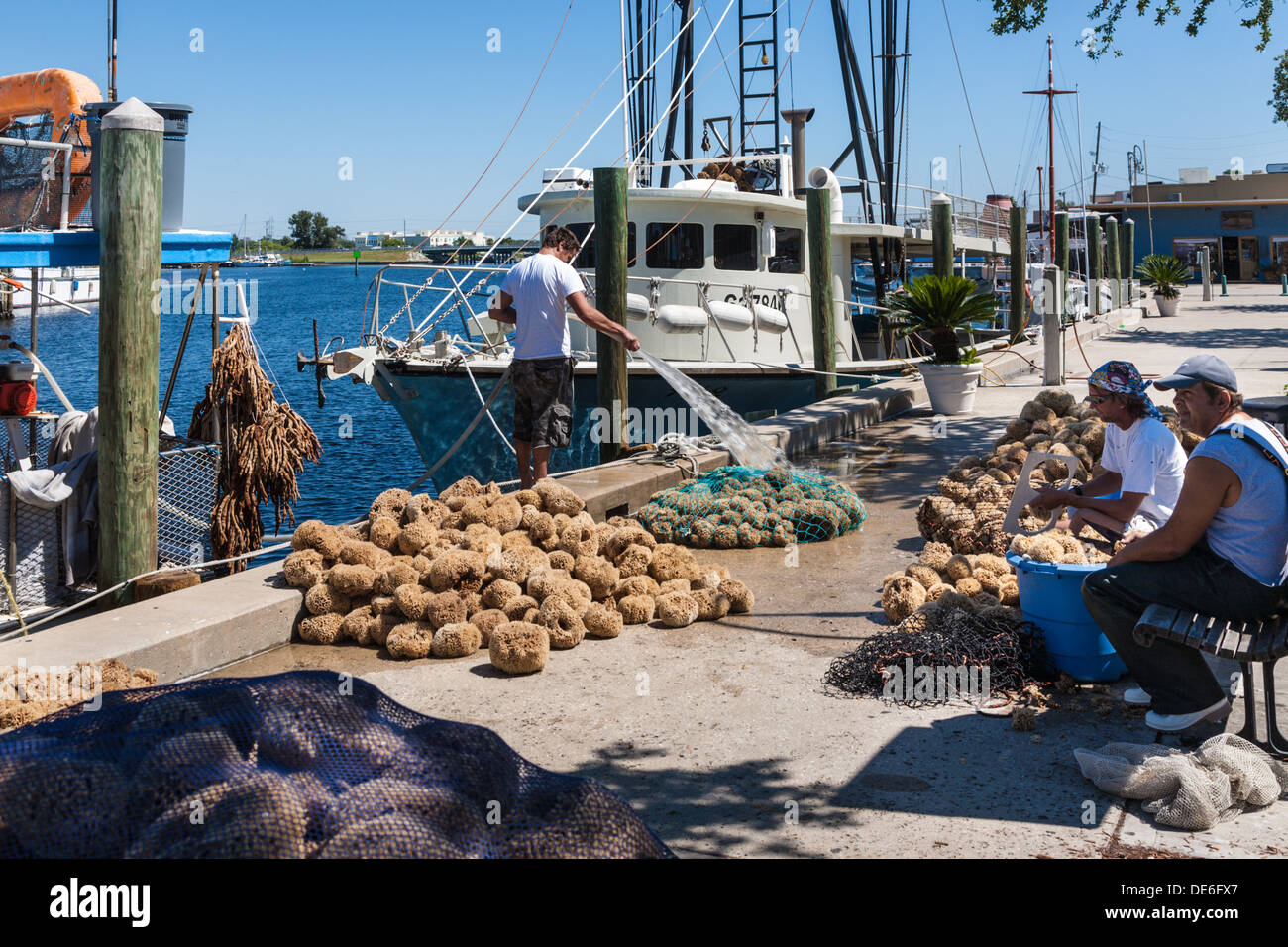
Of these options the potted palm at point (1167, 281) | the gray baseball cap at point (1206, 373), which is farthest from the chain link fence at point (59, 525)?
the potted palm at point (1167, 281)

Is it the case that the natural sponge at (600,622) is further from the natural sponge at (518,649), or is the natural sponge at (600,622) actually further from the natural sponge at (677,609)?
the natural sponge at (518,649)

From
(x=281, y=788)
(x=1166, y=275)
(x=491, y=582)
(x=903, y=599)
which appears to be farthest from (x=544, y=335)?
(x=1166, y=275)

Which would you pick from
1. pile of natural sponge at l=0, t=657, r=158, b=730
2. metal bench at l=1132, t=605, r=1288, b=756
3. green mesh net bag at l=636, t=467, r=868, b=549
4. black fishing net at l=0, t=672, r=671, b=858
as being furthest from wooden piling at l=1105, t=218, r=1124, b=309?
black fishing net at l=0, t=672, r=671, b=858

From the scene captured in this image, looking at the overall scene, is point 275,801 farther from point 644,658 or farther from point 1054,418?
point 1054,418

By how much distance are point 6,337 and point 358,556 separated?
406 cm

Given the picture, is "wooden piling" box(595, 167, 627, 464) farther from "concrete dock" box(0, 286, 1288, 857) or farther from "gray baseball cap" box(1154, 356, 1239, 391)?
"gray baseball cap" box(1154, 356, 1239, 391)

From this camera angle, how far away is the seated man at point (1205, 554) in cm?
398

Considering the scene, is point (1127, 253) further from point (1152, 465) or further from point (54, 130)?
point (1152, 465)

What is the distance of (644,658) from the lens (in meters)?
5.56

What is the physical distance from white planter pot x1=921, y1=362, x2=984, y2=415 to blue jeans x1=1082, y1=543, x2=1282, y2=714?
→ 928cm

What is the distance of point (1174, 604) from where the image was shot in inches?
164

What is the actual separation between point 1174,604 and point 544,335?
495cm

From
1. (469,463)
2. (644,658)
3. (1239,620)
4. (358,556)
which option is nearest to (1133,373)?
(1239,620)
